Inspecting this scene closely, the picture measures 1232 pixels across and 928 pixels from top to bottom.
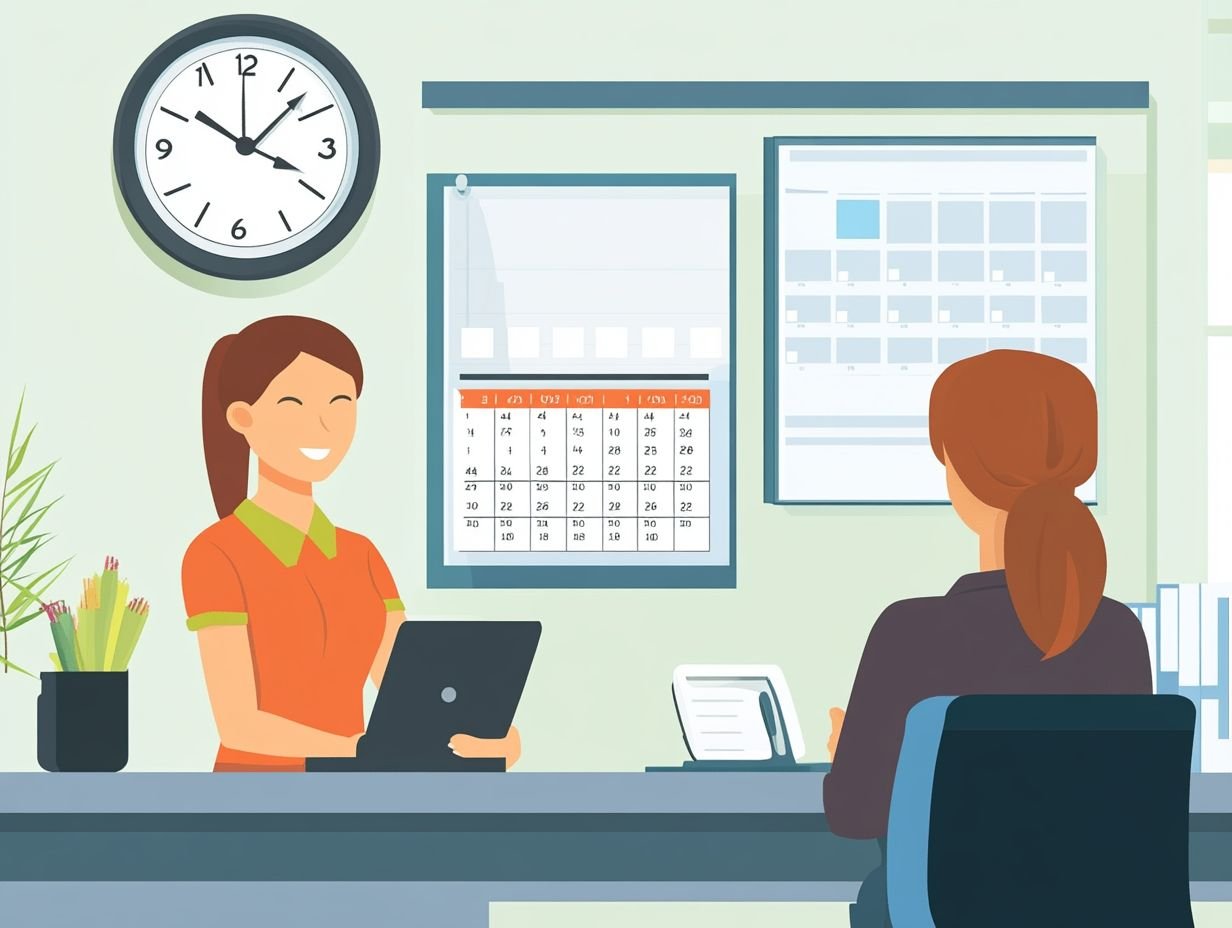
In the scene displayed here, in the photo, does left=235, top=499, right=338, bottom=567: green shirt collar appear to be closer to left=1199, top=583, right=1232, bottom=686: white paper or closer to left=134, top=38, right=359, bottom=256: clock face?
left=134, top=38, right=359, bottom=256: clock face

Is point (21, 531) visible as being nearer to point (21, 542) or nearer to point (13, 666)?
point (21, 542)

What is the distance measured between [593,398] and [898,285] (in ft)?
2.37

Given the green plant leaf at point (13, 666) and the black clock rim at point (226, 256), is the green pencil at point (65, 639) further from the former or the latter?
the black clock rim at point (226, 256)

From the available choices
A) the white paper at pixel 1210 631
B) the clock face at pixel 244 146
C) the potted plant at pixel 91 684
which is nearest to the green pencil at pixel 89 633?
the potted plant at pixel 91 684

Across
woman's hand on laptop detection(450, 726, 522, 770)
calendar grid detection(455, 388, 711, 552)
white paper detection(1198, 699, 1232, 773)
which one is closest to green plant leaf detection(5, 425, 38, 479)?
calendar grid detection(455, 388, 711, 552)

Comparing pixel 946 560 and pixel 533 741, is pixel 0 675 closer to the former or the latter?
pixel 533 741

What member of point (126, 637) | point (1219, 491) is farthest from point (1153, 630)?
point (126, 637)

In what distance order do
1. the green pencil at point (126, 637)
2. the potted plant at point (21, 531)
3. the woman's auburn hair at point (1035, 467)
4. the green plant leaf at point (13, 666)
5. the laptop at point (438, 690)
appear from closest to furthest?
the woman's auburn hair at point (1035, 467), the laptop at point (438, 690), the green pencil at point (126, 637), the green plant leaf at point (13, 666), the potted plant at point (21, 531)

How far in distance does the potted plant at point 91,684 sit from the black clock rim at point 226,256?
2.77ft

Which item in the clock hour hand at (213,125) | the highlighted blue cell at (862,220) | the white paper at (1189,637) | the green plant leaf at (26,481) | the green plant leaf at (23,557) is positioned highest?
the clock hour hand at (213,125)

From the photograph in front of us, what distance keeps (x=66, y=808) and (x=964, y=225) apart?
2199 millimetres

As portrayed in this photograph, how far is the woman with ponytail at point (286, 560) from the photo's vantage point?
2670 mm

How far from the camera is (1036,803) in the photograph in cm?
162

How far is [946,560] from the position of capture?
3.29 meters
